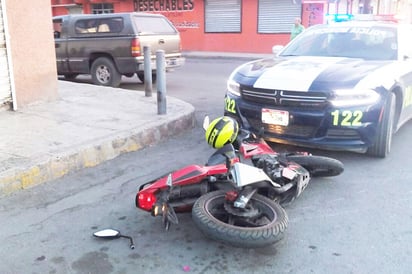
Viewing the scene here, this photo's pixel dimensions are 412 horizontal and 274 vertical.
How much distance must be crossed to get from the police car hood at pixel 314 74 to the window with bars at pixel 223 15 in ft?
58.0

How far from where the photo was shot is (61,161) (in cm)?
455

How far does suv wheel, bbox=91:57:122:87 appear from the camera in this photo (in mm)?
10734

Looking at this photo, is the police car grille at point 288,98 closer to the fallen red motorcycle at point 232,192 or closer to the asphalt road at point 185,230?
the asphalt road at point 185,230

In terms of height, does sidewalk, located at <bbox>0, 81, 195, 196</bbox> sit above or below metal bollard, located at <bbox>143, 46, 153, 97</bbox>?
below

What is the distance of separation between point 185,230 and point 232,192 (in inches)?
19.2

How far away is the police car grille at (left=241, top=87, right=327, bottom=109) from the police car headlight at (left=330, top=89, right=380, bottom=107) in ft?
0.40

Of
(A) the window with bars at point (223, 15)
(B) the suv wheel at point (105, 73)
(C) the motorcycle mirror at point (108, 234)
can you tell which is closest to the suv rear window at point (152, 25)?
(B) the suv wheel at point (105, 73)

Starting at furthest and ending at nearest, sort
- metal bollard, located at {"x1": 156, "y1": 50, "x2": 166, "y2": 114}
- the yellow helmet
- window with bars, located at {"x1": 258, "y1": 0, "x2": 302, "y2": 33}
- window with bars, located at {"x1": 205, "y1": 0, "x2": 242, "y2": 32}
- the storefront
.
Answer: window with bars, located at {"x1": 205, "y1": 0, "x2": 242, "y2": 32} < the storefront < window with bars, located at {"x1": 258, "y1": 0, "x2": 302, "y2": 33} < metal bollard, located at {"x1": 156, "y1": 50, "x2": 166, "y2": 114} < the yellow helmet

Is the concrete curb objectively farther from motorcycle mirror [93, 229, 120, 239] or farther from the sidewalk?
motorcycle mirror [93, 229, 120, 239]

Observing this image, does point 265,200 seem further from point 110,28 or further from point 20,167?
point 110,28

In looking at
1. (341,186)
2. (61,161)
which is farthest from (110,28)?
(341,186)

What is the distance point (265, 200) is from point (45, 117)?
160 inches

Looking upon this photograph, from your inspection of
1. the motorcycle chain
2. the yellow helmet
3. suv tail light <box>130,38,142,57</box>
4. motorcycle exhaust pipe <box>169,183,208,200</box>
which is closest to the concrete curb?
motorcycle exhaust pipe <box>169,183,208,200</box>

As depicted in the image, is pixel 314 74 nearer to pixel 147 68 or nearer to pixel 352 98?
pixel 352 98
